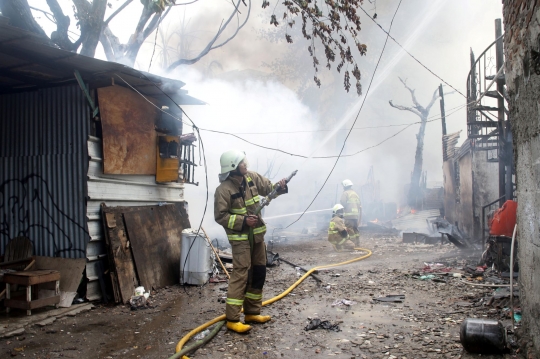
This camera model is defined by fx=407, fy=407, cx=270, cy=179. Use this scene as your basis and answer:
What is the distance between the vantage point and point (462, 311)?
5.18 metres

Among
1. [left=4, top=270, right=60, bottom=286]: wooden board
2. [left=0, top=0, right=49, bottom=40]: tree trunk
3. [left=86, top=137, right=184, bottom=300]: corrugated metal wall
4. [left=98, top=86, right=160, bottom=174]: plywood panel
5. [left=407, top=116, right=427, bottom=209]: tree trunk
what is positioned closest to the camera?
[left=4, top=270, right=60, bottom=286]: wooden board

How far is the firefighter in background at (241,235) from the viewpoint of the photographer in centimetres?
481

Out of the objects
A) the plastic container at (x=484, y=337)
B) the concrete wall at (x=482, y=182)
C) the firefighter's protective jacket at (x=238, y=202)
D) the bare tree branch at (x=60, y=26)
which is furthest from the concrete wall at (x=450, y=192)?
Answer: the bare tree branch at (x=60, y=26)

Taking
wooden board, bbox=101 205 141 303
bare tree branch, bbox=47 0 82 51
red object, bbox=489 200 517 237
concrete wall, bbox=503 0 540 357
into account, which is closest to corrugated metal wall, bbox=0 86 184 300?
wooden board, bbox=101 205 141 303

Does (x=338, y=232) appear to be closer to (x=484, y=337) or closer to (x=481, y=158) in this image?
(x=481, y=158)

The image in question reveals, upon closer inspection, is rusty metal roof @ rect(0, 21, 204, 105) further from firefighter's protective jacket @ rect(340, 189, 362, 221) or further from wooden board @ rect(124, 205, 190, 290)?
firefighter's protective jacket @ rect(340, 189, 362, 221)

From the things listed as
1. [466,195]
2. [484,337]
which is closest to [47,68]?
[484,337]

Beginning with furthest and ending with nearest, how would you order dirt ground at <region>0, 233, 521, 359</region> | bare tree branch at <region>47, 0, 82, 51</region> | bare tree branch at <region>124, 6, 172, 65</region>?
bare tree branch at <region>124, 6, 172, 65</region>
bare tree branch at <region>47, 0, 82, 51</region>
dirt ground at <region>0, 233, 521, 359</region>

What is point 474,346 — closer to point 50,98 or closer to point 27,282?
point 27,282

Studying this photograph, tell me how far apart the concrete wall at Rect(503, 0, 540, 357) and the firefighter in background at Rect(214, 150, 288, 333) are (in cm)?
265

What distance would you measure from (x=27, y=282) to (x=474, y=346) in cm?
530

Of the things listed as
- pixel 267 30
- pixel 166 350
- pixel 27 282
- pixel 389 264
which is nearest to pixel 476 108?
pixel 389 264

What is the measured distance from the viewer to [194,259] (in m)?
7.25

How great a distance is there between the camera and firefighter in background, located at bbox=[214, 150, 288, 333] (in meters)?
4.81
